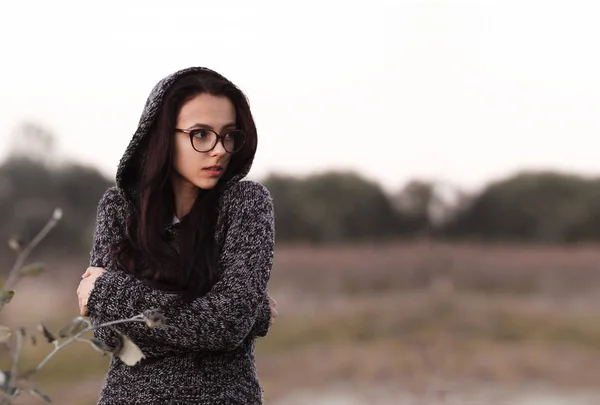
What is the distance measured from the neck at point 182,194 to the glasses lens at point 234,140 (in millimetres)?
131

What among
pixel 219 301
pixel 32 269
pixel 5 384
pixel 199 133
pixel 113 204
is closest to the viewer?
pixel 5 384

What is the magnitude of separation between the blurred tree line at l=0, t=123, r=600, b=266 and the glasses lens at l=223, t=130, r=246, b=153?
4363 mm

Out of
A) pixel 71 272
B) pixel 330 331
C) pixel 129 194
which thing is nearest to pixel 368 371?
pixel 330 331

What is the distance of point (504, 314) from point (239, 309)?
6.21 m

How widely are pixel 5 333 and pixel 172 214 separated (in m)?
0.68

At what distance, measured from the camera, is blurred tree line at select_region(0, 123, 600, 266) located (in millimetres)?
6379

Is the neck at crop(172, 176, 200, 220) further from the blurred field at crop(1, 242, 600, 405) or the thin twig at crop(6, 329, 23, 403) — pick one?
the blurred field at crop(1, 242, 600, 405)

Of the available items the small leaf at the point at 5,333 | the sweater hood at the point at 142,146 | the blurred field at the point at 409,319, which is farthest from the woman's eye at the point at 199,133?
the blurred field at the point at 409,319

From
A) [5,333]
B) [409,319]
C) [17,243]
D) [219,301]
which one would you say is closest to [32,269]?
[17,243]

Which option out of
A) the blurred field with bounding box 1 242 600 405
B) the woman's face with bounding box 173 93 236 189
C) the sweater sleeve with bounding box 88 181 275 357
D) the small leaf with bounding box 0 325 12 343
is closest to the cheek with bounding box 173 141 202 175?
the woman's face with bounding box 173 93 236 189

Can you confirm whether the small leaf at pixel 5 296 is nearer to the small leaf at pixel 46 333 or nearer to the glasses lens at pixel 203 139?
the small leaf at pixel 46 333

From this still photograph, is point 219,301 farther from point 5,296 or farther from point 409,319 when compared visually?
point 409,319

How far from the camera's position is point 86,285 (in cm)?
161

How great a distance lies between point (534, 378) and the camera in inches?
278
